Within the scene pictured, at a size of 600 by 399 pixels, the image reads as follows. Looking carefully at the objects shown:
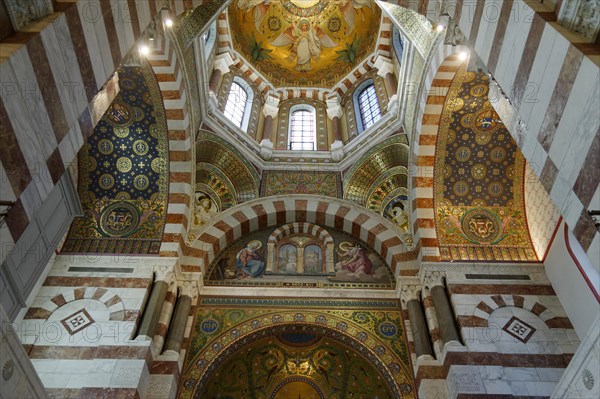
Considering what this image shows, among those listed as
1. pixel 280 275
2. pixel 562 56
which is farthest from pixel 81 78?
pixel 280 275

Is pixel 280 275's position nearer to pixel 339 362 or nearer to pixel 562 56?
pixel 339 362

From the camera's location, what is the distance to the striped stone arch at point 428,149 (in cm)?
866

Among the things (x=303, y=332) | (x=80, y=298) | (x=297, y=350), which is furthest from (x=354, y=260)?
(x=80, y=298)

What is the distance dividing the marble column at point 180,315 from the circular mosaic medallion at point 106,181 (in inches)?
98.9

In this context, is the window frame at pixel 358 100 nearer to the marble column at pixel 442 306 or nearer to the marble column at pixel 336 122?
the marble column at pixel 336 122

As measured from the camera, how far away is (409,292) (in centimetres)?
861

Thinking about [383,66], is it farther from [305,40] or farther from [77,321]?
[77,321]

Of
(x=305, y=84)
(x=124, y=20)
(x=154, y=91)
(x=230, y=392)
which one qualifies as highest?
(x=124, y=20)

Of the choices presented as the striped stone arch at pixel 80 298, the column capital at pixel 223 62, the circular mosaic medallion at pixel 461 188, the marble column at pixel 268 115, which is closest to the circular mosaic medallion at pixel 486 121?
the circular mosaic medallion at pixel 461 188

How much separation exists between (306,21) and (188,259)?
29.4 feet

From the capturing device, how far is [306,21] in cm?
1466

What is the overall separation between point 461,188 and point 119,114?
6634 millimetres

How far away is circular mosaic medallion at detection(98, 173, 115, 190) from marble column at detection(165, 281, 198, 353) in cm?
251

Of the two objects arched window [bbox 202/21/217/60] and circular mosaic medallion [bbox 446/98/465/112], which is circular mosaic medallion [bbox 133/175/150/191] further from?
circular mosaic medallion [bbox 446/98/465/112]
